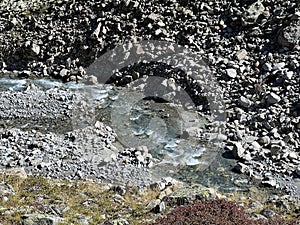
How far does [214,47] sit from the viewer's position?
32.8m

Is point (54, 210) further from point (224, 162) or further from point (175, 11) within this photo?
point (175, 11)

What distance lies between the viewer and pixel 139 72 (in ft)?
107

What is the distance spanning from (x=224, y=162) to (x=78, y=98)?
10.2 metres

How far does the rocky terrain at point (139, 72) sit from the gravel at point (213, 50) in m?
0.06

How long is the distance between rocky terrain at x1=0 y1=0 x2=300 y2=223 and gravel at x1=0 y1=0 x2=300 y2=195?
0.20 ft

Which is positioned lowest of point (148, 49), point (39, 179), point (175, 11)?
point (39, 179)

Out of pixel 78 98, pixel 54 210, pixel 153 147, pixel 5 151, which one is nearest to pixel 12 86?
pixel 78 98

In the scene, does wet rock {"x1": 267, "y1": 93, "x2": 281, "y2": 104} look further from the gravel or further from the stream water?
the stream water

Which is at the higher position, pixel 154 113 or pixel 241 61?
pixel 241 61

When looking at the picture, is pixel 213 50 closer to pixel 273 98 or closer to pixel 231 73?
pixel 231 73

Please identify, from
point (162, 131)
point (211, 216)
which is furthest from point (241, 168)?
point (211, 216)

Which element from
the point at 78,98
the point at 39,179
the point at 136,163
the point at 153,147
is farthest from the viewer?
the point at 78,98

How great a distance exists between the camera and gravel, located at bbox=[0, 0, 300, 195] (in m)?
25.5

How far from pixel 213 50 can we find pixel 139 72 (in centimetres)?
481
